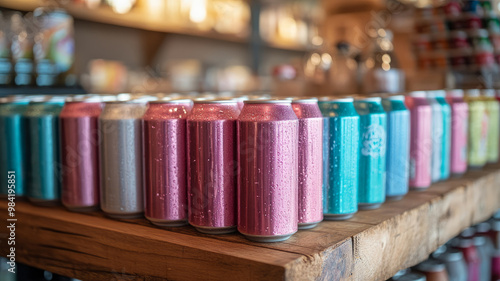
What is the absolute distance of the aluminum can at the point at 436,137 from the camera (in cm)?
116

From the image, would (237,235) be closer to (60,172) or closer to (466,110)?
(60,172)

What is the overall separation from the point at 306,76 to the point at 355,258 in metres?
1.32

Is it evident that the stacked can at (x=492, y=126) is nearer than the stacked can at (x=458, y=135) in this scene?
No

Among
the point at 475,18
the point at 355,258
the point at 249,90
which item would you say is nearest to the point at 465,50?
the point at 475,18

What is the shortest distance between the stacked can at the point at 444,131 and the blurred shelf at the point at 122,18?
85.8 inches

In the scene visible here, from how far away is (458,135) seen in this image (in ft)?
4.25

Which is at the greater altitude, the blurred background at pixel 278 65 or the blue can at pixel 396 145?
the blurred background at pixel 278 65

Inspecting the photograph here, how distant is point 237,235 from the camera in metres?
0.80

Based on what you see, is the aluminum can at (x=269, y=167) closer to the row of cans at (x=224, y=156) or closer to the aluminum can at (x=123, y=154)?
the row of cans at (x=224, y=156)

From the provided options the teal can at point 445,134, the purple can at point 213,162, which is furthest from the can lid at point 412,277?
the purple can at point 213,162

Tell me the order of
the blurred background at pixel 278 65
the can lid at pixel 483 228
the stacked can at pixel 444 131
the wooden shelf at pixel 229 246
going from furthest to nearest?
the blurred background at pixel 278 65, the can lid at pixel 483 228, the stacked can at pixel 444 131, the wooden shelf at pixel 229 246

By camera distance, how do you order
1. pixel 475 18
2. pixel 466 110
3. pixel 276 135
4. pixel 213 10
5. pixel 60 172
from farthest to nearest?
pixel 213 10
pixel 475 18
pixel 466 110
pixel 60 172
pixel 276 135

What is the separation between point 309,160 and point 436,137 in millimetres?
519

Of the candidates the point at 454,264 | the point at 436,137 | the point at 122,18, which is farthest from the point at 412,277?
the point at 122,18
